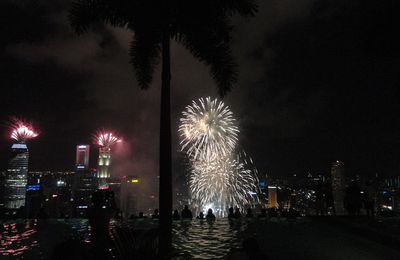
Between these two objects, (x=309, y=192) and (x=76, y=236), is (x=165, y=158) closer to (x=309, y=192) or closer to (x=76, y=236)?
(x=76, y=236)

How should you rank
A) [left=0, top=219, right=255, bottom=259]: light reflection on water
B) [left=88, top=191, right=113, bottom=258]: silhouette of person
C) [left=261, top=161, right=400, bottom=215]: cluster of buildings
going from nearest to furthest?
[left=88, top=191, right=113, bottom=258]: silhouette of person < [left=0, top=219, right=255, bottom=259]: light reflection on water < [left=261, top=161, right=400, bottom=215]: cluster of buildings

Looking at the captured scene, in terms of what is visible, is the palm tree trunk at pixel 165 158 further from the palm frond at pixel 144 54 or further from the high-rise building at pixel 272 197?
the high-rise building at pixel 272 197

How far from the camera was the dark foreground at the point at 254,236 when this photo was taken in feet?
39.5

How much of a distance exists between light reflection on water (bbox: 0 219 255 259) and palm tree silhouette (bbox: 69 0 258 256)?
8.70ft

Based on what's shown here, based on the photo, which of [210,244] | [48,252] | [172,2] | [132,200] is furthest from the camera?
[132,200]

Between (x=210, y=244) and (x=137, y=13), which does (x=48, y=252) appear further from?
(x=137, y=13)

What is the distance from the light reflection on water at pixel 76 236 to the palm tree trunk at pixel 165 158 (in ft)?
2.39

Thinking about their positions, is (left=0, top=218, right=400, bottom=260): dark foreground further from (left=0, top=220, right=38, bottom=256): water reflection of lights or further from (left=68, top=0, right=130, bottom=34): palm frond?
(left=68, top=0, right=130, bottom=34): palm frond

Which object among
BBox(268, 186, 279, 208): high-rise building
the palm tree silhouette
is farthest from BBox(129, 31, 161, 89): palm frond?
BBox(268, 186, 279, 208): high-rise building

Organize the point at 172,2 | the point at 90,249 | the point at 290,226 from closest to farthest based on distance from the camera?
the point at 90,249 → the point at 172,2 → the point at 290,226

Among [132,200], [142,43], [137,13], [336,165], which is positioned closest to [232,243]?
[142,43]

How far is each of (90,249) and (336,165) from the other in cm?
15666

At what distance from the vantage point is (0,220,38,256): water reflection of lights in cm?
1298

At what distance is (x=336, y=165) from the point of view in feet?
501
